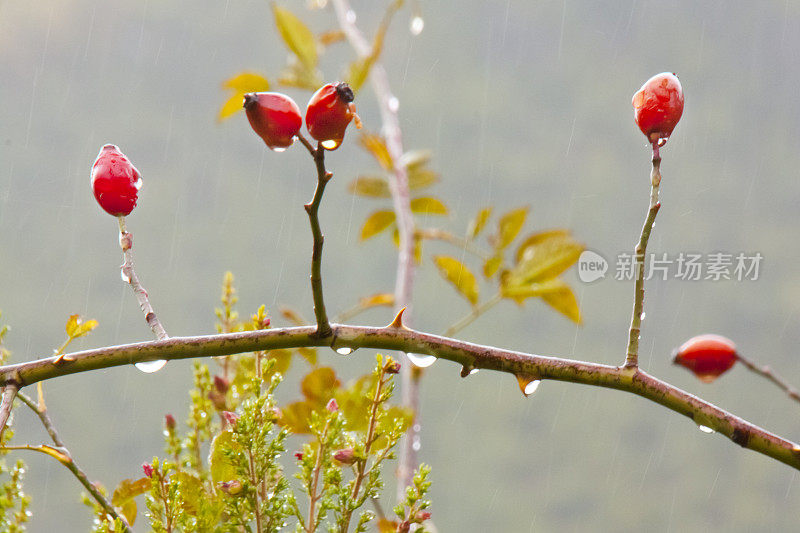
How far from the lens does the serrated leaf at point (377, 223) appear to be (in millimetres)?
991

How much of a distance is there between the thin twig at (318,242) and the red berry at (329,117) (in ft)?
0.04

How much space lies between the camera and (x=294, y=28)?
3.13ft

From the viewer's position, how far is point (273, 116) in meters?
0.39

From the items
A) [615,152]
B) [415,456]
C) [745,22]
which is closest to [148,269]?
[615,152]

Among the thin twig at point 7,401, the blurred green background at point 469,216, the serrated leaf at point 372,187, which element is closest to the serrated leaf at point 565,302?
the serrated leaf at point 372,187

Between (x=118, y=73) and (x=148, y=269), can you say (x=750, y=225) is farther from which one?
(x=118, y=73)

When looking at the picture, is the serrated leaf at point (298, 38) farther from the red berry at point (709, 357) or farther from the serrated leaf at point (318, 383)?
the red berry at point (709, 357)

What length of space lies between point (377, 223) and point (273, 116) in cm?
61

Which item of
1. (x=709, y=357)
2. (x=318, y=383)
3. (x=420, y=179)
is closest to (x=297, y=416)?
(x=318, y=383)

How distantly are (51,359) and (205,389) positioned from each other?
17 cm

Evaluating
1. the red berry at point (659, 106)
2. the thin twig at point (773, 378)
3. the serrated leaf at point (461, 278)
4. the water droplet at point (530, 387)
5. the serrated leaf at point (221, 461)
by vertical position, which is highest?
the red berry at point (659, 106)

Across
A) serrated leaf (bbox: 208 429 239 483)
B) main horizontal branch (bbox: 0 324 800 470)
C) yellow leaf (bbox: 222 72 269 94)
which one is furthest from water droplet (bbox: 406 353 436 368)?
yellow leaf (bbox: 222 72 269 94)

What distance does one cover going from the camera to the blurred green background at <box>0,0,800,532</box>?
403cm

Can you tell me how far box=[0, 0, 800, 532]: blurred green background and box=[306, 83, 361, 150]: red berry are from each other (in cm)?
320
